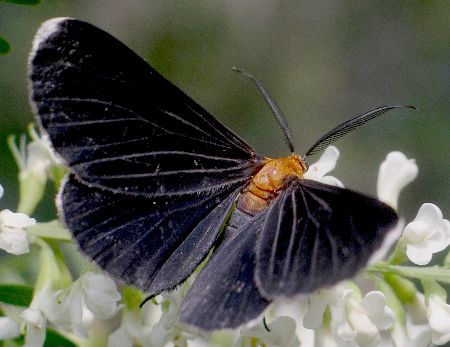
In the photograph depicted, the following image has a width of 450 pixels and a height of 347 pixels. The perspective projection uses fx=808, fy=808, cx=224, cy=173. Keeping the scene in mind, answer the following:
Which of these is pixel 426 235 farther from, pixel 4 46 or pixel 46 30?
pixel 4 46

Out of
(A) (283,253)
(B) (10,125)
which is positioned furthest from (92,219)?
(B) (10,125)

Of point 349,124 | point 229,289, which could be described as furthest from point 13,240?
point 349,124

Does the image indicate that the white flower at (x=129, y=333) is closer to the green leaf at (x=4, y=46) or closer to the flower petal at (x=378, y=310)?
the flower petal at (x=378, y=310)

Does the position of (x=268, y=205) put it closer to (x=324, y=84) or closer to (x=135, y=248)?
(x=135, y=248)

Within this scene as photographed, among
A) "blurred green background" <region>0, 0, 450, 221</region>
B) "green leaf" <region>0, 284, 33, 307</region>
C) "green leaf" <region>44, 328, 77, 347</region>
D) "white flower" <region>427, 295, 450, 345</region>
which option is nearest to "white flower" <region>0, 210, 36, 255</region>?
"green leaf" <region>0, 284, 33, 307</region>

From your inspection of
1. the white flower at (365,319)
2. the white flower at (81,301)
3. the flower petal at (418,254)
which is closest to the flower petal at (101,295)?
the white flower at (81,301)
